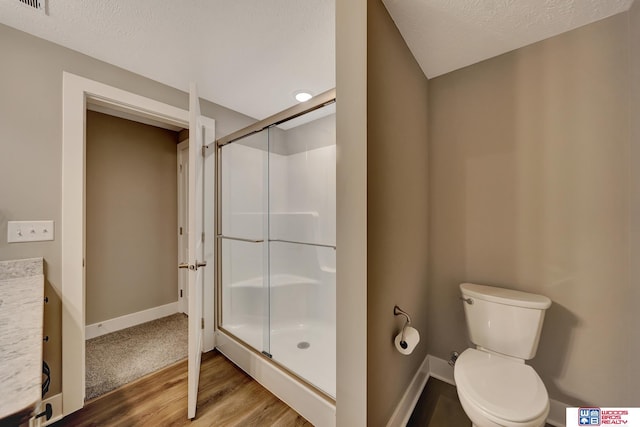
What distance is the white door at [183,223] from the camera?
2887 mm

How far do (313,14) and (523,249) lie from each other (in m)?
1.84

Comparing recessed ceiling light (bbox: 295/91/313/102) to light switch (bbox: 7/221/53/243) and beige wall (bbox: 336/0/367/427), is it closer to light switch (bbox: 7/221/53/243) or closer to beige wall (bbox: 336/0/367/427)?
beige wall (bbox: 336/0/367/427)

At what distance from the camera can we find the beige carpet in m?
1.77

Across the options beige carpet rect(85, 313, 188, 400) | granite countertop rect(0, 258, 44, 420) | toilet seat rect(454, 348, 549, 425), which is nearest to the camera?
granite countertop rect(0, 258, 44, 420)

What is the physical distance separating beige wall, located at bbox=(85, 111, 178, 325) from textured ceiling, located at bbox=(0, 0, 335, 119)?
47.1 inches

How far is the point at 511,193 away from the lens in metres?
1.52

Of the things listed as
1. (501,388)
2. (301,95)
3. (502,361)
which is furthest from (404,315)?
(301,95)

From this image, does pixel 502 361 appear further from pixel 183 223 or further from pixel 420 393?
pixel 183 223

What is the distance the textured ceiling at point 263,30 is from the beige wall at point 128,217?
1.21 metres

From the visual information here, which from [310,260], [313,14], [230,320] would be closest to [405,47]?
[313,14]

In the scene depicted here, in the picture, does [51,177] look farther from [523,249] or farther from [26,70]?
[523,249]

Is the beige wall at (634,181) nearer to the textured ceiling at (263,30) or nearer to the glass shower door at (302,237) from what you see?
the textured ceiling at (263,30)

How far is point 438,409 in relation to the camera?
1504mm

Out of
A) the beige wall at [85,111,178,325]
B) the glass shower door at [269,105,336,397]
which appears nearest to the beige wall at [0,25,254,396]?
the beige wall at [85,111,178,325]
